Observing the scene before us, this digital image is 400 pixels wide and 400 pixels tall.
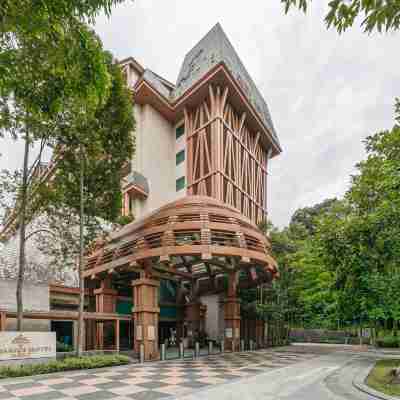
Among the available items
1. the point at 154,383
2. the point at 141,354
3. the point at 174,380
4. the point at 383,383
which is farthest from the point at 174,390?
the point at 141,354

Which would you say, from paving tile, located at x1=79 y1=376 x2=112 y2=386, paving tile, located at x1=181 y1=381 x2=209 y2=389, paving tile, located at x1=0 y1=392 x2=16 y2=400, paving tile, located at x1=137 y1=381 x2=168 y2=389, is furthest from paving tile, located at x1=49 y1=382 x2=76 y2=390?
paving tile, located at x1=181 y1=381 x2=209 y2=389

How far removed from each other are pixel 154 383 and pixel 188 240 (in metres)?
8.17

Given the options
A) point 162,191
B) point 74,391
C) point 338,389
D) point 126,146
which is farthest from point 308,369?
point 162,191

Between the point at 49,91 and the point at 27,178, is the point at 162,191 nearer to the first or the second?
the point at 27,178

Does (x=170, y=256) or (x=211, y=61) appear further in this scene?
(x=211, y=61)

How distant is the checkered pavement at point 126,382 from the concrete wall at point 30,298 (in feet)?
22.7

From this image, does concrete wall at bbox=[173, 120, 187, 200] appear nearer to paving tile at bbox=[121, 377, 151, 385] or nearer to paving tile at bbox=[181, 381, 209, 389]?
paving tile at bbox=[121, 377, 151, 385]

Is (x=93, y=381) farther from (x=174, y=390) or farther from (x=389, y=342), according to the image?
(x=389, y=342)

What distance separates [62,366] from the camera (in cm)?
1316

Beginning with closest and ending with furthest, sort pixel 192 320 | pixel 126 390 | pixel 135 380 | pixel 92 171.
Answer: pixel 126 390, pixel 135 380, pixel 92 171, pixel 192 320

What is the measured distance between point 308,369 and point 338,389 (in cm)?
445

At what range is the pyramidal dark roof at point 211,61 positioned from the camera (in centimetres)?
3334

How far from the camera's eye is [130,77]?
1513 inches

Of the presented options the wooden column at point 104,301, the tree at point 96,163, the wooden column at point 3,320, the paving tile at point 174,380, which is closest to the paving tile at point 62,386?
the paving tile at point 174,380
